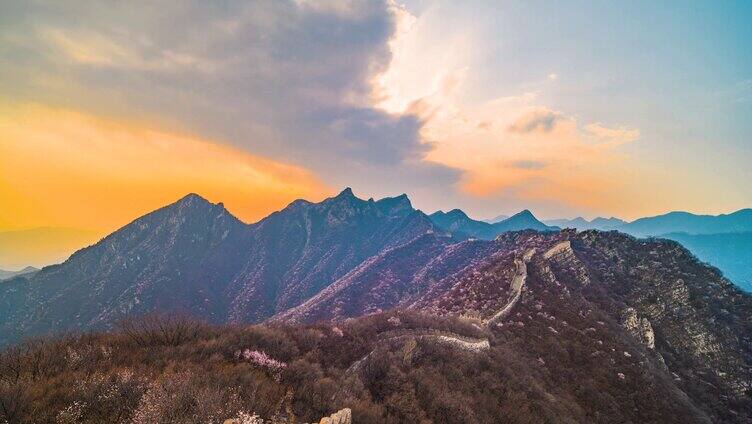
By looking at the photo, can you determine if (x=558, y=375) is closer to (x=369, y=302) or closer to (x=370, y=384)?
(x=370, y=384)

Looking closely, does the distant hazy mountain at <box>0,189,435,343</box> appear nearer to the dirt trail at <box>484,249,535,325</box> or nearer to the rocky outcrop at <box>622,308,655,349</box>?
the dirt trail at <box>484,249,535,325</box>

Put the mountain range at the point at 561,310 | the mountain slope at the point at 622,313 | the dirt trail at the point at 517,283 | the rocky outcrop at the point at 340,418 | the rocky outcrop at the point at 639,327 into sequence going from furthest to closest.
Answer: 1. the rocky outcrop at the point at 639,327
2. the dirt trail at the point at 517,283
3. the mountain slope at the point at 622,313
4. the mountain range at the point at 561,310
5. the rocky outcrop at the point at 340,418

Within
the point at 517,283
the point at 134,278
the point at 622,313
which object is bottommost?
the point at 622,313

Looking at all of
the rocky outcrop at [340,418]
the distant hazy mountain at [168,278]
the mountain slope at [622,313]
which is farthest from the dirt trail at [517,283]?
the distant hazy mountain at [168,278]

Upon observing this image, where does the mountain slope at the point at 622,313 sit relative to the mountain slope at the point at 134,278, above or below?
below

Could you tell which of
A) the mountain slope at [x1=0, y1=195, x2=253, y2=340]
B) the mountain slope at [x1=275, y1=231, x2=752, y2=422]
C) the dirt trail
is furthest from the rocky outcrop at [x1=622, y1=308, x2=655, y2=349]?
the mountain slope at [x1=0, y1=195, x2=253, y2=340]

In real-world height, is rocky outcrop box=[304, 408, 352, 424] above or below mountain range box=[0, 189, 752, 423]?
above

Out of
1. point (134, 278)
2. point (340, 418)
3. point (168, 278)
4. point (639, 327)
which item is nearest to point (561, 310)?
point (639, 327)

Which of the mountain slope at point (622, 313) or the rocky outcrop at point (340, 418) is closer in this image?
the rocky outcrop at point (340, 418)

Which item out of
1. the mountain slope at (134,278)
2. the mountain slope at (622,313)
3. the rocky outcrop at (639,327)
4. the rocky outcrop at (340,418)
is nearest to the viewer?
the rocky outcrop at (340,418)

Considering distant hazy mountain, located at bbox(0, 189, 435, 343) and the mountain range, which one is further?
distant hazy mountain, located at bbox(0, 189, 435, 343)

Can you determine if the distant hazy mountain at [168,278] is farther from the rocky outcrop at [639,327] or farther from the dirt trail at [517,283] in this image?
the rocky outcrop at [639,327]

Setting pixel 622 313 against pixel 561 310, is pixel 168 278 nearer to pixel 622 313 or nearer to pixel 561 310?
pixel 561 310
